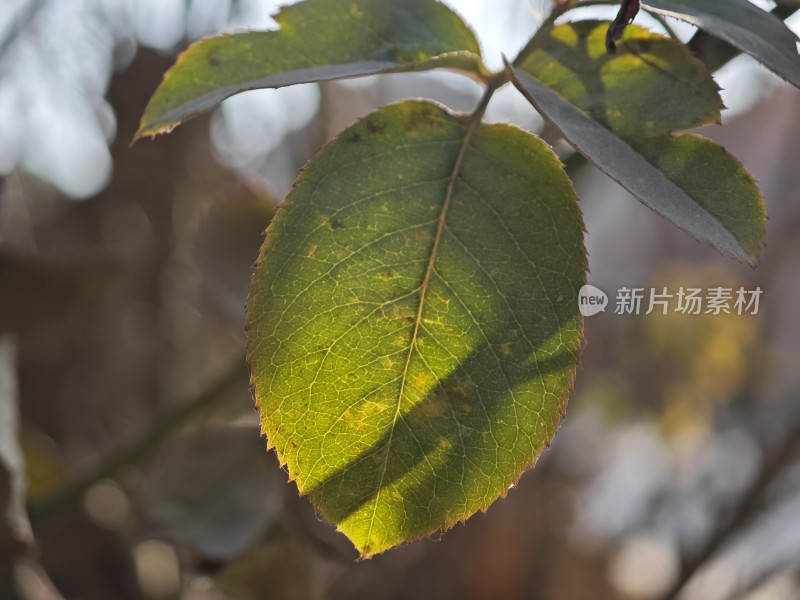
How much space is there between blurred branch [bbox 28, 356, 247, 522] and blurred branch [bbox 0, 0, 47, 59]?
18.3 inches

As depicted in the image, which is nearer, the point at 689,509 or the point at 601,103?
the point at 601,103

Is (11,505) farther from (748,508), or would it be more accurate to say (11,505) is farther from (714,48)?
(748,508)

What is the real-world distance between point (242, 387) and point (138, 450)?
128 millimetres

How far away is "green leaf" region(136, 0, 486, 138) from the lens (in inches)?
14.5

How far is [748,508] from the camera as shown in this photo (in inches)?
39.5

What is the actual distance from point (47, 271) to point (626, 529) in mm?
992

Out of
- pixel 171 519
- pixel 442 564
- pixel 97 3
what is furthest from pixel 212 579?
pixel 97 3

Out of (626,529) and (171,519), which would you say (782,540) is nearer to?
(626,529)

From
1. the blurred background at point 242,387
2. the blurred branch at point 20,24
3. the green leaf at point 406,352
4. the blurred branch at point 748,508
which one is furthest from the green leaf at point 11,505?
the blurred branch at point 748,508

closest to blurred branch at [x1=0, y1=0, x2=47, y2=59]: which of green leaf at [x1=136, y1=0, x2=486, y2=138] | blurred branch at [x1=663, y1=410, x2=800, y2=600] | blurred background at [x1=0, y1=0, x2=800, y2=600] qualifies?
blurred background at [x1=0, y1=0, x2=800, y2=600]

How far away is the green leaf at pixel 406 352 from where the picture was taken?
0.35 m

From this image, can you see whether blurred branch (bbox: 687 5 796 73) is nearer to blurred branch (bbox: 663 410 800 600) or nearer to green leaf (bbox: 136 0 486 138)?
green leaf (bbox: 136 0 486 138)

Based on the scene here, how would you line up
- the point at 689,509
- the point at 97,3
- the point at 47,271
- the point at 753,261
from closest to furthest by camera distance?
1. the point at 753,261
2. the point at 47,271
3. the point at 97,3
4. the point at 689,509

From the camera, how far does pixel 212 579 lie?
636 millimetres
